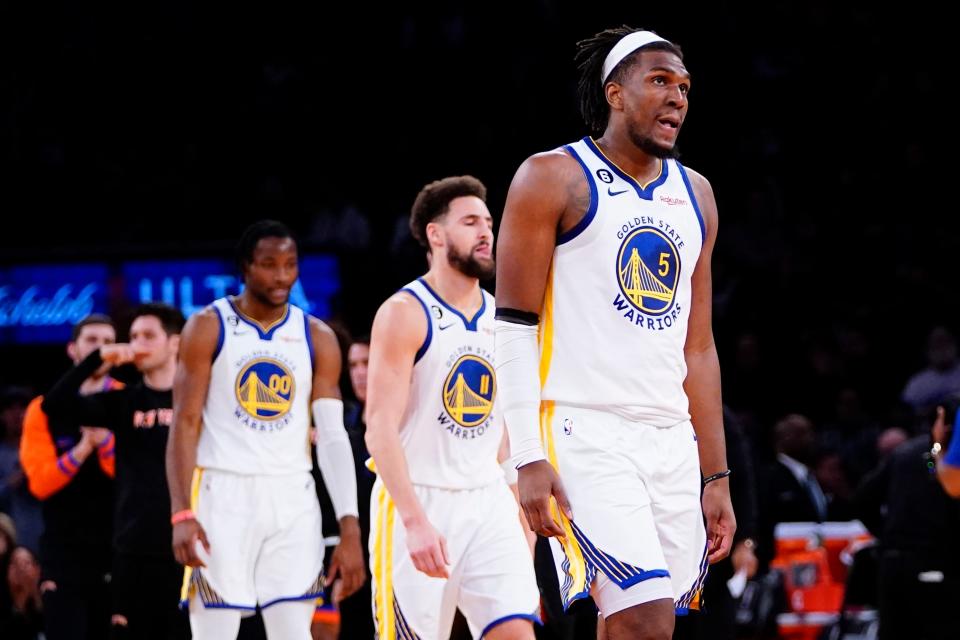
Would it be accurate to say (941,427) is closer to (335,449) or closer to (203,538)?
(335,449)

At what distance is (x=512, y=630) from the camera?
4.84 m

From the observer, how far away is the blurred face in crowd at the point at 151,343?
6.46 meters

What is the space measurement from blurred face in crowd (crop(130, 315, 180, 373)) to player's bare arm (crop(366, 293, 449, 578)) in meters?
1.74

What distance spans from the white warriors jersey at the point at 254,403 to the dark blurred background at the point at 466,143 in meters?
5.11

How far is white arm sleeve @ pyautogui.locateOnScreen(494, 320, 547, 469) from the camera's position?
138 inches

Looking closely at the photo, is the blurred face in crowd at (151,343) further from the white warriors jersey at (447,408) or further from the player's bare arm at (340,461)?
the white warriors jersey at (447,408)

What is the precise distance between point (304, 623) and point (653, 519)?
2.22 metres

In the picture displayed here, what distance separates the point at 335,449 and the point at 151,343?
1.29m

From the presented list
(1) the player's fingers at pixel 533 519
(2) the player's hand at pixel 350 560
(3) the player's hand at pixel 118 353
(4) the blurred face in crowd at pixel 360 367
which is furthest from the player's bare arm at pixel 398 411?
(4) the blurred face in crowd at pixel 360 367

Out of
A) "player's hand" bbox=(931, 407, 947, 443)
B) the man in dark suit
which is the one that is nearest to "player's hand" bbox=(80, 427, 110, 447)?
"player's hand" bbox=(931, 407, 947, 443)

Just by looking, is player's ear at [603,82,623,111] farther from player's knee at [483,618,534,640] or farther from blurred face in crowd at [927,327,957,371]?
blurred face in crowd at [927,327,957,371]

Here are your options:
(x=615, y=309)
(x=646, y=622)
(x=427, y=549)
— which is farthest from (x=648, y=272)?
(x=427, y=549)

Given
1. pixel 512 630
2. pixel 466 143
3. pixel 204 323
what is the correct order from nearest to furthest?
pixel 512 630 < pixel 204 323 < pixel 466 143

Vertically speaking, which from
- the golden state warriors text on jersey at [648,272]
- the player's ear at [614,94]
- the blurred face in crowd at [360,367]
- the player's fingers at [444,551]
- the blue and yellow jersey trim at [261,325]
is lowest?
the player's fingers at [444,551]
